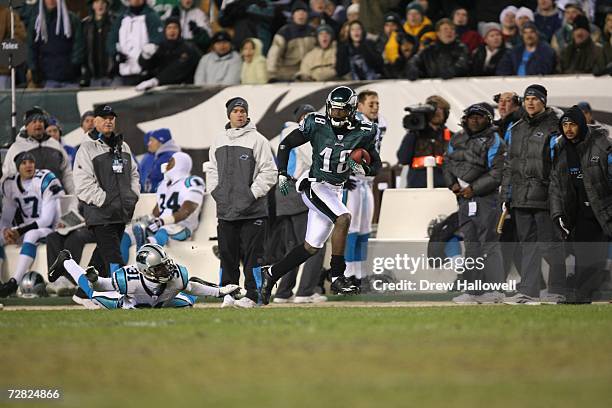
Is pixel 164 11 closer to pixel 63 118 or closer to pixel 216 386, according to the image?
pixel 63 118

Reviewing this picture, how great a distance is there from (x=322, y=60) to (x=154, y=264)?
580 cm

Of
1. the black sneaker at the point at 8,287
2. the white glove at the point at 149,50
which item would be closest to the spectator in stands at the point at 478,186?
the black sneaker at the point at 8,287

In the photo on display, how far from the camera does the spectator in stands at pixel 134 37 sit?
1820 centimetres

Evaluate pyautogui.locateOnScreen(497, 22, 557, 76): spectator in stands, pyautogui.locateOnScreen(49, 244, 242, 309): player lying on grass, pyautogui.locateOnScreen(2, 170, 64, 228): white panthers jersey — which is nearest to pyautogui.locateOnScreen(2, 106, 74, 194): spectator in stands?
pyautogui.locateOnScreen(2, 170, 64, 228): white panthers jersey

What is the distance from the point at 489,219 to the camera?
543 inches

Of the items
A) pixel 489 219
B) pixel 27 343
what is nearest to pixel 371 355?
pixel 27 343

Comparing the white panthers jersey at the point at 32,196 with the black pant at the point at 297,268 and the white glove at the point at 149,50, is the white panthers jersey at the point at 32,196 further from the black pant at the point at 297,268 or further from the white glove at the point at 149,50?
the black pant at the point at 297,268

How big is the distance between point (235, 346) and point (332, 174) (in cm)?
454

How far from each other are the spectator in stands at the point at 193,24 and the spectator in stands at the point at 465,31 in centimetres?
372

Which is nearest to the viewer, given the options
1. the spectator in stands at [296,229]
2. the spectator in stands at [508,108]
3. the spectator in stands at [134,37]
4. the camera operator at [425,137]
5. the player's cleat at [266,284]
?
the player's cleat at [266,284]

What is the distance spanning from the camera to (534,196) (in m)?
12.9

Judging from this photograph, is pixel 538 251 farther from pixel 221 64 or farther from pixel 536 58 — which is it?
pixel 221 64

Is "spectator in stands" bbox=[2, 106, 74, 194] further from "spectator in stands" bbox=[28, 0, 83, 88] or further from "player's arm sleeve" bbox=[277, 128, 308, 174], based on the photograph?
"player's arm sleeve" bbox=[277, 128, 308, 174]

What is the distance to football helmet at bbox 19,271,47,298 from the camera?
15.5m
